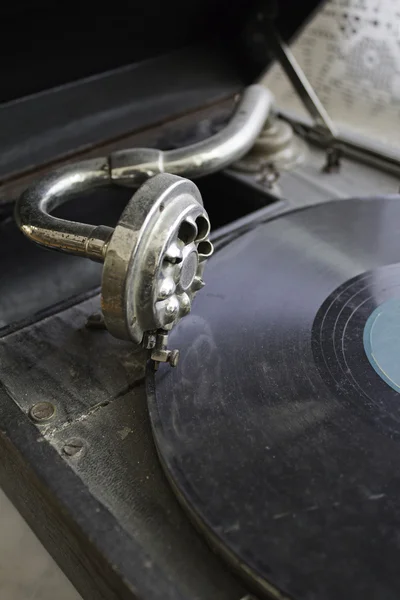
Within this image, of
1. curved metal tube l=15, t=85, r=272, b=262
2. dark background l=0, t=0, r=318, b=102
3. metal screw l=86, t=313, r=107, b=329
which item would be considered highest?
dark background l=0, t=0, r=318, b=102

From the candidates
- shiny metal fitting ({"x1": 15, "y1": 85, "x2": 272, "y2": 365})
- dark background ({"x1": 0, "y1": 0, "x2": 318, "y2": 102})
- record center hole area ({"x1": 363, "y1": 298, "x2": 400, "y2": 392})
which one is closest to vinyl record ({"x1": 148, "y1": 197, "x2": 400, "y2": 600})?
record center hole area ({"x1": 363, "y1": 298, "x2": 400, "y2": 392})

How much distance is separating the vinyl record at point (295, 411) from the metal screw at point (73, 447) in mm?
119

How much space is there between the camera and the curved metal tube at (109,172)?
2.74 feet

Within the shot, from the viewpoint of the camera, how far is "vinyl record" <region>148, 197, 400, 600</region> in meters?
0.70

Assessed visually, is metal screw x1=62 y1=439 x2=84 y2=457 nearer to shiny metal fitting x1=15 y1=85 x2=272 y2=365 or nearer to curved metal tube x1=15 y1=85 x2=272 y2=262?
shiny metal fitting x1=15 y1=85 x2=272 y2=365

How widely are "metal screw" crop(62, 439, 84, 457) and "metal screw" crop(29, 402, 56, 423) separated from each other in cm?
6

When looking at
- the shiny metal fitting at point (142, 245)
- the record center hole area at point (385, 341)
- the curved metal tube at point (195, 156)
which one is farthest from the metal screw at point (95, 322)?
the record center hole area at point (385, 341)

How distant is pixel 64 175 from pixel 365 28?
1.35 m

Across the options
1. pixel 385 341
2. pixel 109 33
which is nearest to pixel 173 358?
pixel 385 341

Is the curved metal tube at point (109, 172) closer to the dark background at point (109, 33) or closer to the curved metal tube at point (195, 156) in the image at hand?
the curved metal tube at point (195, 156)

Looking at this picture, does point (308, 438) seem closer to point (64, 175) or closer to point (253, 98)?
point (64, 175)

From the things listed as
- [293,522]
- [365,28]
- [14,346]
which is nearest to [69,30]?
[14,346]

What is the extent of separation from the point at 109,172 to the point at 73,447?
0.50m

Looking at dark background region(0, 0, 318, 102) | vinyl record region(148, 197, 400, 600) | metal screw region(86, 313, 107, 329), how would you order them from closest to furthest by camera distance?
vinyl record region(148, 197, 400, 600) → metal screw region(86, 313, 107, 329) → dark background region(0, 0, 318, 102)
